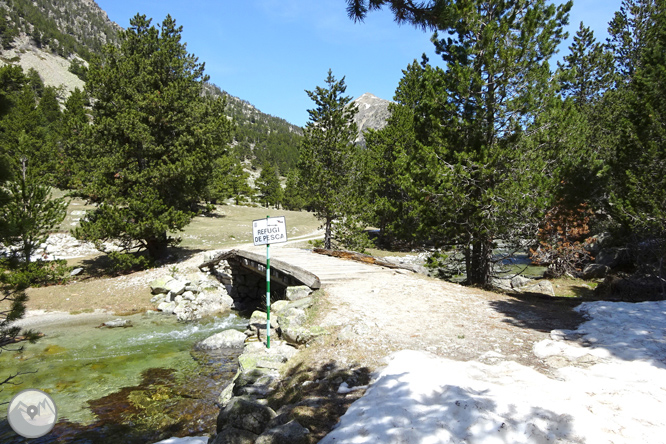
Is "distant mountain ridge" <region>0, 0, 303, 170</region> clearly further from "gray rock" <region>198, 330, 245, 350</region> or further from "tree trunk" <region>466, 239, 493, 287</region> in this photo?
"gray rock" <region>198, 330, 245, 350</region>

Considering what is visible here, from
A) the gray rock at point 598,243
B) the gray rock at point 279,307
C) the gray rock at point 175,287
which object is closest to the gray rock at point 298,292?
the gray rock at point 279,307

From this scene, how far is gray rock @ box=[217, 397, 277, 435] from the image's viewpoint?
4.03 meters

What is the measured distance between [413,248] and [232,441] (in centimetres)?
2207

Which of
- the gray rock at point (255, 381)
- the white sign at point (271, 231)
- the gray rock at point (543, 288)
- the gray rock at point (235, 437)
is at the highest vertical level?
the white sign at point (271, 231)

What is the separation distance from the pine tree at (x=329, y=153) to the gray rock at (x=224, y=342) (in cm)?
996

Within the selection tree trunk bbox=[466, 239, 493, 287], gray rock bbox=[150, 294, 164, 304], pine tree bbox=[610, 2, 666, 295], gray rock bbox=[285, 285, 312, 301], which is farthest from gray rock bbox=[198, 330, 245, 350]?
pine tree bbox=[610, 2, 666, 295]

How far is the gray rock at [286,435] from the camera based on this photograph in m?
3.46

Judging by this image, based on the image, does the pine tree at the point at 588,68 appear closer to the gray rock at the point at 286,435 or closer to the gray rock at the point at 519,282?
the gray rock at the point at 519,282

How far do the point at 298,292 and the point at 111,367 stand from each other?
5028mm

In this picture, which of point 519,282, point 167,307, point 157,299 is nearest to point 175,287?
point 157,299

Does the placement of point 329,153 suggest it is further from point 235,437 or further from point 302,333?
point 235,437

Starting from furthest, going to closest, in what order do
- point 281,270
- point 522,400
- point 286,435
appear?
point 281,270 < point 522,400 < point 286,435

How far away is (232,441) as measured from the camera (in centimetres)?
376

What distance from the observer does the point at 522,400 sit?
3736 millimetres
